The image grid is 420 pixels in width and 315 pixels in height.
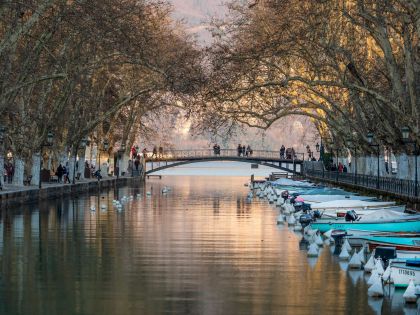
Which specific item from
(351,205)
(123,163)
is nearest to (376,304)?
(351,205)

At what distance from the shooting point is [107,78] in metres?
93.8

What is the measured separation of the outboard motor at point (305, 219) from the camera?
47.8 metres

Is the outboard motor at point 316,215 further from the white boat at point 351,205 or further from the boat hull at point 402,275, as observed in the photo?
the boat hull at point 402,275

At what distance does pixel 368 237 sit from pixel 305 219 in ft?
47.5

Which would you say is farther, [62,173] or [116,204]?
[62,173]

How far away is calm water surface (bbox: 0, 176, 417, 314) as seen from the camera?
25391 mm

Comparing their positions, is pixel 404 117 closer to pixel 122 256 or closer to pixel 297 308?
pixel 122 256

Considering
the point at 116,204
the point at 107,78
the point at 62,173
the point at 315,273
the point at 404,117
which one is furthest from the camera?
the point at 107,78

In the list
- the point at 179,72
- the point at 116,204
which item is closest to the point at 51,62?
the point at 116,204

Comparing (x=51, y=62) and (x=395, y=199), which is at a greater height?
(x=51, y=62)

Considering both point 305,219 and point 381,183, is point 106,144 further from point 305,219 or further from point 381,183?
point 305,219

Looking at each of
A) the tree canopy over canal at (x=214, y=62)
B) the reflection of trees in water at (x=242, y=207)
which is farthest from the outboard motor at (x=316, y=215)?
the reflection of trees in water at (x=242, y=207)

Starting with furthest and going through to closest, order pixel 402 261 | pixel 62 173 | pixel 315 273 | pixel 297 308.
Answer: pixel 62 173
pixel 315 273
pixel 402 261
pixel 297 308

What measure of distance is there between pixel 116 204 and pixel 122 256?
94.7 ft
